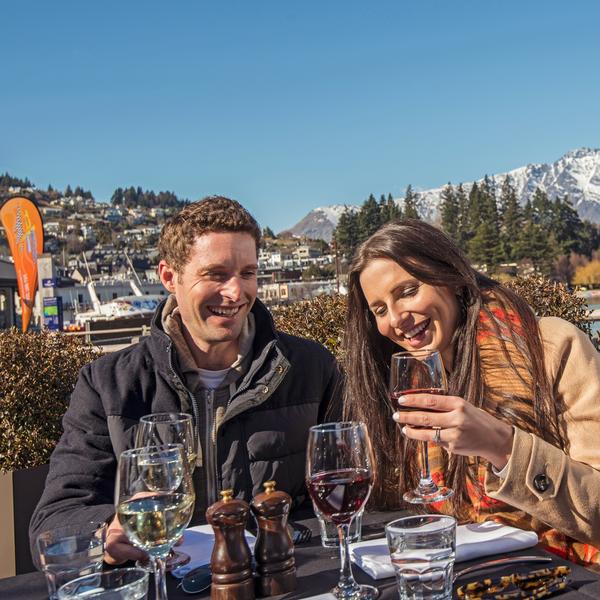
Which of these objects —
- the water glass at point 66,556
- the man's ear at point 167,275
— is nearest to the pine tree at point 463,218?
the man's ear at point 167,275

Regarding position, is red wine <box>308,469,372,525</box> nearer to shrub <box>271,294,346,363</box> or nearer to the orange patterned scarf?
the orange patterned scarf

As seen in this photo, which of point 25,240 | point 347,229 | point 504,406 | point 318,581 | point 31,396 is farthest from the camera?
point 347,229

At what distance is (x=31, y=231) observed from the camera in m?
21.7

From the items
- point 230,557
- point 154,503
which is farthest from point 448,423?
point 154,503

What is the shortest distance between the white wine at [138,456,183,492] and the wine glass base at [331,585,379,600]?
0.39m

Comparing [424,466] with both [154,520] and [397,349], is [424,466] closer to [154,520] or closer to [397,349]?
[154,520]

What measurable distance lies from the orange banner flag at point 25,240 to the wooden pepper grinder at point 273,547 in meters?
21.2

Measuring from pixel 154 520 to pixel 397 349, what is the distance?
1.43 metres

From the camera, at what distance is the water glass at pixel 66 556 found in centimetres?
141

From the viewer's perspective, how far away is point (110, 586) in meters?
1.36

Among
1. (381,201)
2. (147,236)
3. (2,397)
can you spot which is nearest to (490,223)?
(381,201)

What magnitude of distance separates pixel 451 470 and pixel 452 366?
39 cm

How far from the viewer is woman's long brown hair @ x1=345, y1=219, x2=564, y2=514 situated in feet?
6.82

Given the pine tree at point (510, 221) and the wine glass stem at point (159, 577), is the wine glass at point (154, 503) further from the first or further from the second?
the pine tree at point (510, 221)
